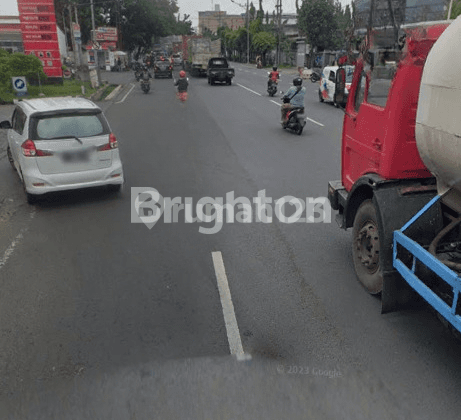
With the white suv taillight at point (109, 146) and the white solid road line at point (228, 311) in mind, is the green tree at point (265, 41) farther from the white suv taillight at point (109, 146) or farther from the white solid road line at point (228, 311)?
the white solid road line at point (228, 311)

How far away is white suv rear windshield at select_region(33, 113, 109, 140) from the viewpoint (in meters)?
7.48

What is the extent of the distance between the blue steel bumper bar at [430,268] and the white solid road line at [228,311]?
1.60 m

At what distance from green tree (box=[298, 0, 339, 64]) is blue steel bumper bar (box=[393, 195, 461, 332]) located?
166 feet

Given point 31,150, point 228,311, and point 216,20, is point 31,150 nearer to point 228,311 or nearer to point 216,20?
point 228,311

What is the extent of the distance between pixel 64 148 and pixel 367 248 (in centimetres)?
513

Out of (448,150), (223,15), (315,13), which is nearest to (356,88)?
(448,150)

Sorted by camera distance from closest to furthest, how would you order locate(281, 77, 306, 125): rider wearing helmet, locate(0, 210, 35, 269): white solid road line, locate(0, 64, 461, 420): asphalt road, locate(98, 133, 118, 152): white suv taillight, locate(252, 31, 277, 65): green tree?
locate(0, 64, 461, 420): asphalt road < locate(0, 210, 35, 269): white solid road line < locate(98, 133, 118, 152): white suv taillight < locate(281, 77, 306, 125): rider wearing helmet < locate(252, 31, 277, 65): green tree

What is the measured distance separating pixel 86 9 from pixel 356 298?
61049mm

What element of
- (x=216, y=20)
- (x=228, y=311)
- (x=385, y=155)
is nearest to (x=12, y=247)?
(x=228, y=311)

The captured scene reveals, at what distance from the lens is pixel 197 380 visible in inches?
149

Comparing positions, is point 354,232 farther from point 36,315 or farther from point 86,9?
point 86,9

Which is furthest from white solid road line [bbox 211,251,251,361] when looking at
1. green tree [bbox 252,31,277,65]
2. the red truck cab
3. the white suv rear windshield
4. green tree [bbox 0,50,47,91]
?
green tree [bbox 252,31,277,65]

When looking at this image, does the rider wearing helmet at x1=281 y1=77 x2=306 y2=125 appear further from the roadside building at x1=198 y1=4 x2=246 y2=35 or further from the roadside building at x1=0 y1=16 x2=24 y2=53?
the roadside building at x1=198 y1=4 x2=246 y2=35

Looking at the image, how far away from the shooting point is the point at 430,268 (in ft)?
12.0
